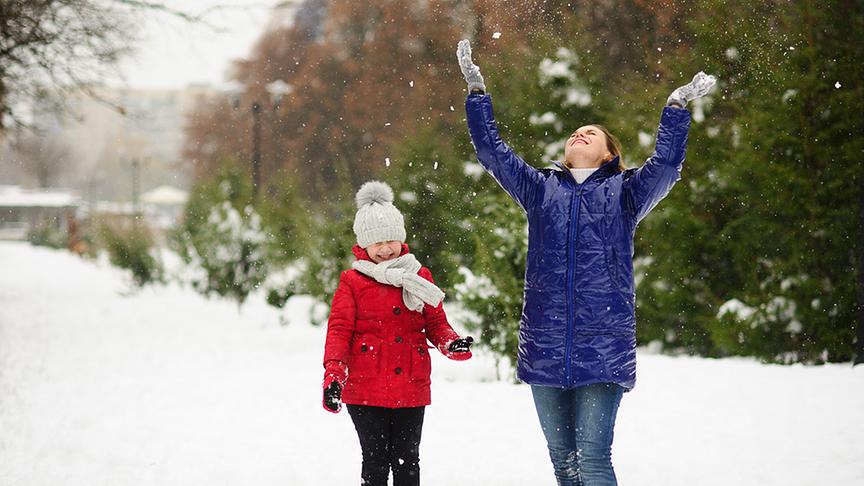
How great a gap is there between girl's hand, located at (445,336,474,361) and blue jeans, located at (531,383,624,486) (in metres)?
0.32

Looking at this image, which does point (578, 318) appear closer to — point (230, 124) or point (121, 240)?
point (121, 240)

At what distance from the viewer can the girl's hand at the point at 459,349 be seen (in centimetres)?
346

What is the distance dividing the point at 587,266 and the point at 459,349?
643 millimetres

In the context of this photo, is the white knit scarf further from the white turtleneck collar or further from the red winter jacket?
the white turtleneck collar

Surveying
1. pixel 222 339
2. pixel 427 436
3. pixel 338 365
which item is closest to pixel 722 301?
pixel 427 436

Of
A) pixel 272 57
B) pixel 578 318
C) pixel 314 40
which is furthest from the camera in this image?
pixel 272 57

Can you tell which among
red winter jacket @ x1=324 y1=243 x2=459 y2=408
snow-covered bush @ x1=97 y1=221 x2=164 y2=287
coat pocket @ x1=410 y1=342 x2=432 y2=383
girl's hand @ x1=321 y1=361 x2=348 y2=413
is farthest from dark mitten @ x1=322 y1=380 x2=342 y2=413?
snow-covered bush @ x1=97 y1=221 x2=164 y2=287

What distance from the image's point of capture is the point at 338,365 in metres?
3.36

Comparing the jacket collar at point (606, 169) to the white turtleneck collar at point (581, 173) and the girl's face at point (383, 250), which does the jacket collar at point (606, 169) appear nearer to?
the white turtleneck collar at point (581, 173)

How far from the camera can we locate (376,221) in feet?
11.8

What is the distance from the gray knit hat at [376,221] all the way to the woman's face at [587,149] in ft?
2.44

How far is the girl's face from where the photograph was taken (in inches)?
142

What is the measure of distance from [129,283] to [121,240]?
3.18ft

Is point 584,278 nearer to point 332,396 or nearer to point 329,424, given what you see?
point 332,396
